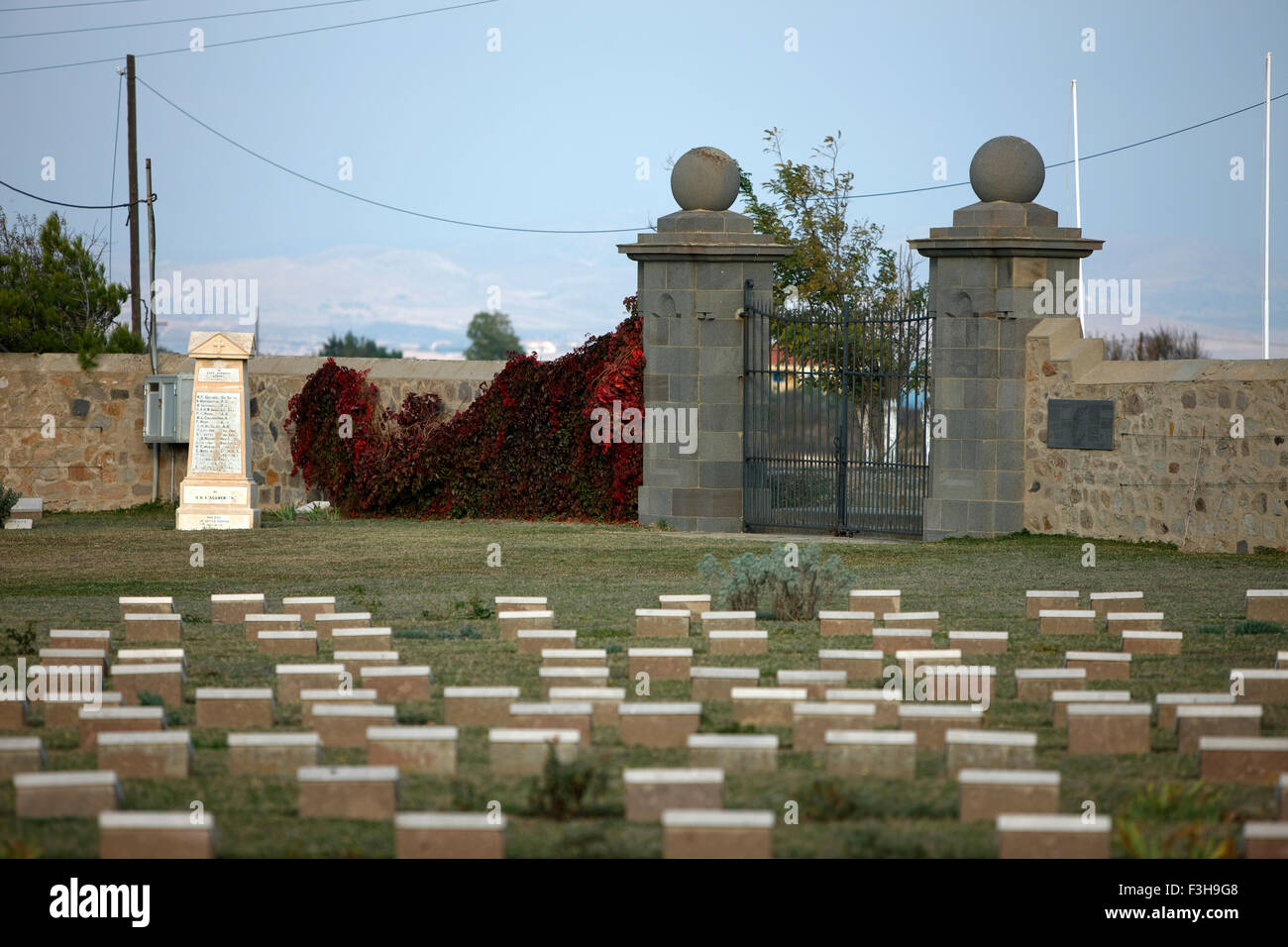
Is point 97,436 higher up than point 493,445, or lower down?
higher up

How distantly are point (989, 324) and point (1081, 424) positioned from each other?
1.33m

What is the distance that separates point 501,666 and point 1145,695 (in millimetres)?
3003

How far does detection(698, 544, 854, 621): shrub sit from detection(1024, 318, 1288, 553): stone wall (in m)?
4.60

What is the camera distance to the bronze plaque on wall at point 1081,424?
Result: 44.5 feet

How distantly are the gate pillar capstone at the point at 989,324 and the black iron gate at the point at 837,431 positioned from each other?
464mm

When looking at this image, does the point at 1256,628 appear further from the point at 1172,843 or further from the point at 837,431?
the point at 837,431

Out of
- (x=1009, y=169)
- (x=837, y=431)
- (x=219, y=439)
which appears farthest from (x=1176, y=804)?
(x=219, y=439)

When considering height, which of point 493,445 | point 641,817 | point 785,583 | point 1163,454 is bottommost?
point 641,817

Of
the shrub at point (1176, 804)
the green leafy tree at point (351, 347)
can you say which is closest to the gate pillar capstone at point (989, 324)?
the shrub at point (1176, 804)

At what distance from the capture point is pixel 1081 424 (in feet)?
45.0

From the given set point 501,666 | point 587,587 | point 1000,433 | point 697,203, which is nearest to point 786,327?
point 697,203

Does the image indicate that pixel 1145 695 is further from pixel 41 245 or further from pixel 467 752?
pixel 41 245

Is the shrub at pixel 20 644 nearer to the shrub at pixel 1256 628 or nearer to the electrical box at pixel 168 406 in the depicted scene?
the shrub at pixel 1256 628

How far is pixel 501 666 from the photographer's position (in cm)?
724
